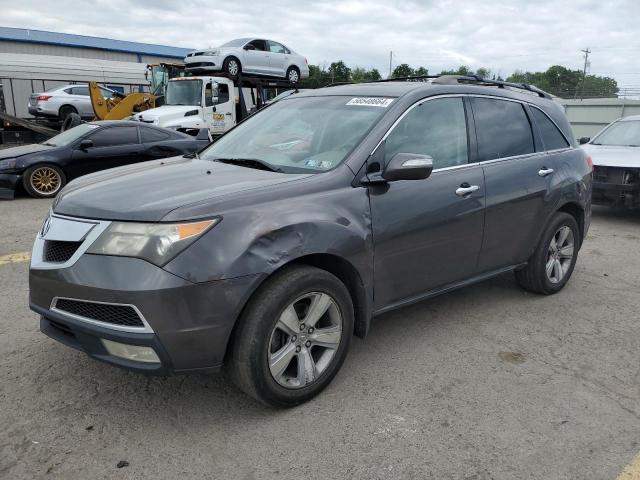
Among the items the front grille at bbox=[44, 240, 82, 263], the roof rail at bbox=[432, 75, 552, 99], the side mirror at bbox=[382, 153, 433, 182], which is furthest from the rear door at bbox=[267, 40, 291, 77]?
the front grille at bbox=[44, 240, 82, 263]

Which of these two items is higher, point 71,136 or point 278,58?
point 278,58

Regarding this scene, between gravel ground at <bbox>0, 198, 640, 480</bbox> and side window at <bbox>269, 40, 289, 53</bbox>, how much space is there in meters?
16.4

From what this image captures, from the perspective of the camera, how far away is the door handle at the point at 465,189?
3.67m

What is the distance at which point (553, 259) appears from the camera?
4754 millimetres

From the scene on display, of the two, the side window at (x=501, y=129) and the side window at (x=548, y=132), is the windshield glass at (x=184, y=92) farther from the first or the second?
the side window at (x=501, y=129)

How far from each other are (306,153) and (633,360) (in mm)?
2598

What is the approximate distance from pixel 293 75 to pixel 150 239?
716 inches

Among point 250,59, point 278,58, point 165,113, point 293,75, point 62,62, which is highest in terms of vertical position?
point 62,62

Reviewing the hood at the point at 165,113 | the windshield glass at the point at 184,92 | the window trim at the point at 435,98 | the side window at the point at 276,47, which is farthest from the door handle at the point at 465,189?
the side window at the point at 276,47

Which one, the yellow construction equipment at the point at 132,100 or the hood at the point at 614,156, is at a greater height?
the yellow construction equipment at the point at 132,100

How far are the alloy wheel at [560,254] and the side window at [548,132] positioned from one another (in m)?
0.72

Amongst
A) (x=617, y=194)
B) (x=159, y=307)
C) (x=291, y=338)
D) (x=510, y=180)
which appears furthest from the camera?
(x=617, y=194)

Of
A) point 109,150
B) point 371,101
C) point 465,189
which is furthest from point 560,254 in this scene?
point 109,150

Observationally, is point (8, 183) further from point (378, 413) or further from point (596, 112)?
point (596, 112)
